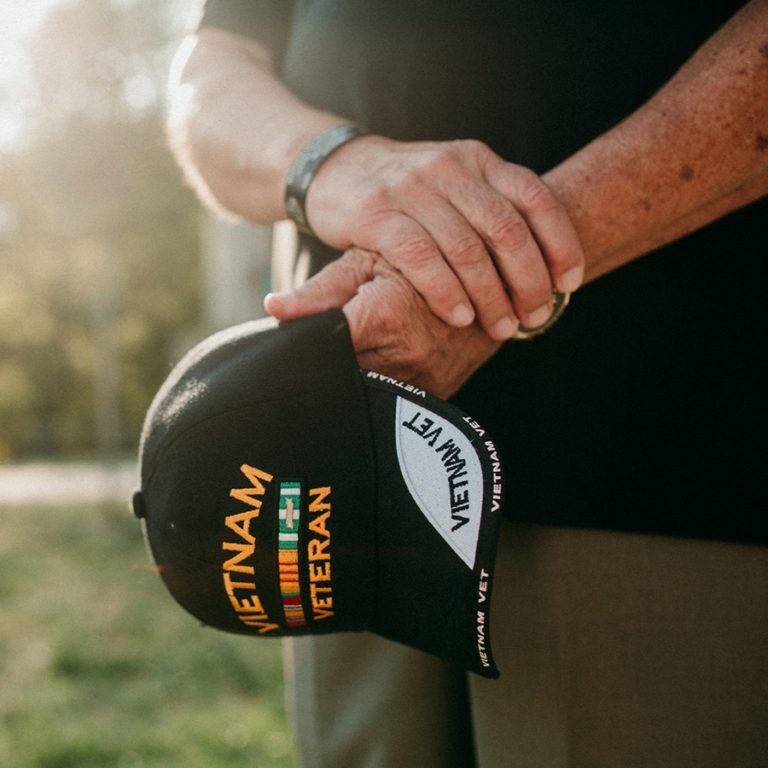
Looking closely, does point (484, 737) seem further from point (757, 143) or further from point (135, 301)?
point (135, 301)

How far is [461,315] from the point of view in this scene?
91 cm

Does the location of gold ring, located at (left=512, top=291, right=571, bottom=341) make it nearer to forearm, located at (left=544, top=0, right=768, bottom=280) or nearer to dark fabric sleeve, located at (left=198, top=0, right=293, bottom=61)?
forearm, located at (left=544, top=0, right=768, bottom=280)

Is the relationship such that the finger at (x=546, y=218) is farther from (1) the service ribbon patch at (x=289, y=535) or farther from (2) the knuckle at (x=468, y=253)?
(1) the service ribbon patch at (x=289, y=535)

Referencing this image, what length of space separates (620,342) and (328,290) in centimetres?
35

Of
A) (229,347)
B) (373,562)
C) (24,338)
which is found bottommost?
(24,338)

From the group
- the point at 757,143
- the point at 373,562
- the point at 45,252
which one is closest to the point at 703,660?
the point at 373,562

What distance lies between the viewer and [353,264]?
96cm

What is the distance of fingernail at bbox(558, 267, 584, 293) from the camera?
0.92 metres

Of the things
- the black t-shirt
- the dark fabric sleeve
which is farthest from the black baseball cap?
the dark fabric sleeve

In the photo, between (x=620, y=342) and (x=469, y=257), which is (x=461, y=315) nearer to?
(x=469, y=257)

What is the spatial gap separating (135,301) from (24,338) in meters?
2.70

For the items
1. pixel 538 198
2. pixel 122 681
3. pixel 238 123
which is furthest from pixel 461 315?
pixel 122 681

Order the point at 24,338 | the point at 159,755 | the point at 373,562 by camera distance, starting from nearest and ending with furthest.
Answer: the point at 373,562 → the point at 159,755 → the point at 24,338

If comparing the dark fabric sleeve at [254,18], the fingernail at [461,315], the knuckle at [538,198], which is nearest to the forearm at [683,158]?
the knuckle at [538,198]
